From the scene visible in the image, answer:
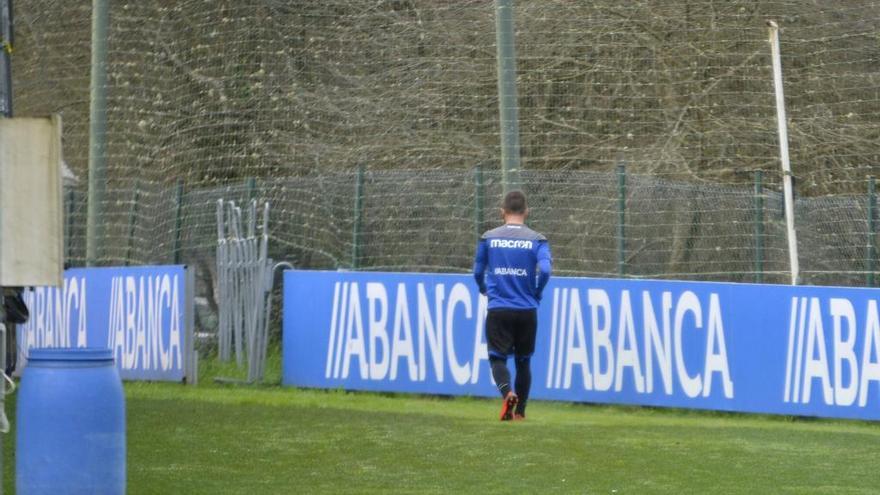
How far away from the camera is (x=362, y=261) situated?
17.2m

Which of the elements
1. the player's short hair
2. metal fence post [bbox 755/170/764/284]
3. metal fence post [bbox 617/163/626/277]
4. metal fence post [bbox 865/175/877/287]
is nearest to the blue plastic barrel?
the player's short hair

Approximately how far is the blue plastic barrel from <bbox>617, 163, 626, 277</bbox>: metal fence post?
7673mm

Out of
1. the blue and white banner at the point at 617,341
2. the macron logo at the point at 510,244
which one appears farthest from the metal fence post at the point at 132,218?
the macron logo at the point at 510,244

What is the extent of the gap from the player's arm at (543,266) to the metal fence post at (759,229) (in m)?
2.48

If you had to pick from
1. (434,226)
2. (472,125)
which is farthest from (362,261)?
(472,125)

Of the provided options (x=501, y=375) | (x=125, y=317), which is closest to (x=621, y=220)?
(x=501, y=375)

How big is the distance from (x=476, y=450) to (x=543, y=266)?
208 centimetres

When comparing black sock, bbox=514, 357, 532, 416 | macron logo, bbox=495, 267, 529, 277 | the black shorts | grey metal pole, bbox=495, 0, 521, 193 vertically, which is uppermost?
grey metal pole, bbox=495, 0, 521, 193

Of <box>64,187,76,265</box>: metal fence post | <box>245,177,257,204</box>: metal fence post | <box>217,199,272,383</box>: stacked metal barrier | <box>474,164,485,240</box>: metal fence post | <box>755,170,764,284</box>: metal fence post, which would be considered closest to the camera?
<box>755,170,764,284</box>: metal fence post

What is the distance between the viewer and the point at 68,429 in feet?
26.9

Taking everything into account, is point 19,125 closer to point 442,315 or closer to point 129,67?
point 442,315

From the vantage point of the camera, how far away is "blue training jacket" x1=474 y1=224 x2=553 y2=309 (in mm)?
12961

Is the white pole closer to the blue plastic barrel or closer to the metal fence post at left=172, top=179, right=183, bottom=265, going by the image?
the metal fence post at left=172, top=179, right=183, bottom=265

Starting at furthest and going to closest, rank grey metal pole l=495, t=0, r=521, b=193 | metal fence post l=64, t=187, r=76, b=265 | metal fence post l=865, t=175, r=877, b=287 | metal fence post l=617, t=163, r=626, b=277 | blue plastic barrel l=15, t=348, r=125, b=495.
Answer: metal fence post l=64, t=187, r=76, b=265, grey metal pole l=495, t=0, r=521, b=193, metal fence post l=617, t=163, r=626, b=277, metal fence post l=865, t=175, r=877, b=287, blue plastic barrel l=15, t=348, r=125, b=495
